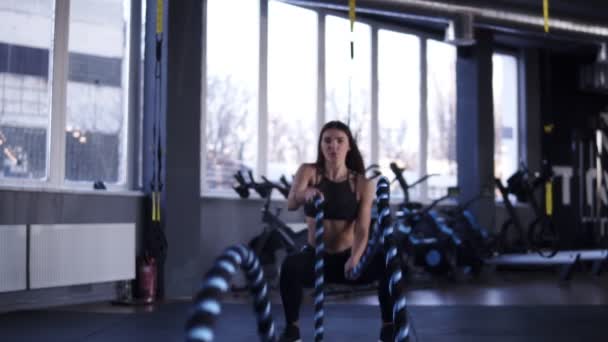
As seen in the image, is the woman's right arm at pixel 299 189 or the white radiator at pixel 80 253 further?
the white radiator at pixel 80 253

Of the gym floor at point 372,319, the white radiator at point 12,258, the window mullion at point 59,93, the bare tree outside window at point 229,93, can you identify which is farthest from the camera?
the bare tree outside window at point 229,93

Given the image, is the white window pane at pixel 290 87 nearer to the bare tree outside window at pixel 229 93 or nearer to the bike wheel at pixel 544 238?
the bare tree outside window at pixel 229 93

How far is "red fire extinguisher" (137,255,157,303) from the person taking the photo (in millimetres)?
5938

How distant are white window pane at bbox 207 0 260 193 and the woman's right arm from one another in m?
3.60

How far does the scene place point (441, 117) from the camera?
390 inches

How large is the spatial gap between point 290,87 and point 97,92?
2.44 m

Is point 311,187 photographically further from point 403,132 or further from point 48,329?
point 403,132

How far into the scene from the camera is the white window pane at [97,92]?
604 cm

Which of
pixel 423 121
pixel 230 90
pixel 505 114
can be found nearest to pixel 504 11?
pixel 423 121

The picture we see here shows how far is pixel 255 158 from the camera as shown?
25.0 feet

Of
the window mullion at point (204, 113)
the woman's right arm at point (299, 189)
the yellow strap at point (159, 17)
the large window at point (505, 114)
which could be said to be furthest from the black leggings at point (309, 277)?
the large window at point (505, 114)

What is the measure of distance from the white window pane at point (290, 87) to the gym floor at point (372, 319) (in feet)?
6.64

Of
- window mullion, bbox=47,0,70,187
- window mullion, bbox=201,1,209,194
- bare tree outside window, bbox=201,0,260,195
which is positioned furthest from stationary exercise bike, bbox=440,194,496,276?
window mullion, bbox=47,0,70,187

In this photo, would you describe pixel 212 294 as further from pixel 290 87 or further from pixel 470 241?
pixel 470 241
